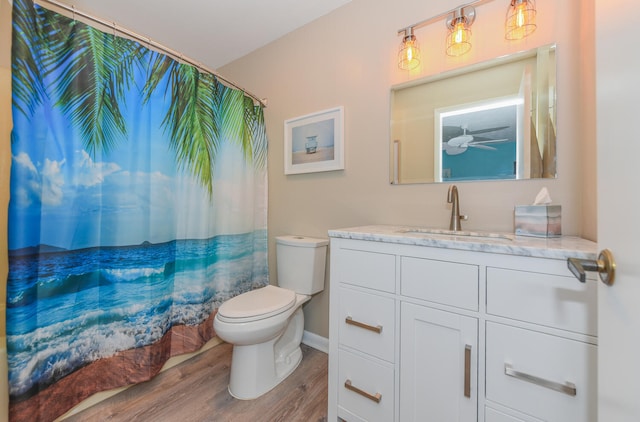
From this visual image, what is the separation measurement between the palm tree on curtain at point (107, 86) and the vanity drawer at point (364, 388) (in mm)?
1375

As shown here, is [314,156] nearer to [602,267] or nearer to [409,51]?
[409,51]

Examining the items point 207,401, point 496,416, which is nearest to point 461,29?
point 496,416

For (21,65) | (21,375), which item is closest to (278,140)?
(21,65)

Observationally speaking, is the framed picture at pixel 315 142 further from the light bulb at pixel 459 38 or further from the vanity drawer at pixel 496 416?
the vanity drawer at pixel 496 416

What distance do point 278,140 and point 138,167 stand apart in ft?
3.33

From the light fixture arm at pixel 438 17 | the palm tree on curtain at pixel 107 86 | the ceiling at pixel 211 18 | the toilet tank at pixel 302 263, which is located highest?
the ceiling at pixel 211 18

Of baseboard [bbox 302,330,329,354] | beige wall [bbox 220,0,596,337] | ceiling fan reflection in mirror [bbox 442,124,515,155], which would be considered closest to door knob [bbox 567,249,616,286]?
beige wall [bbox 220,0,596,337]

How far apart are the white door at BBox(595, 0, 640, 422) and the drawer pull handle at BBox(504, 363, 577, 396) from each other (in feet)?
0.72

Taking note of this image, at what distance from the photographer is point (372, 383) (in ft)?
3.71

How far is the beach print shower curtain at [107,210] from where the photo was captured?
110cm

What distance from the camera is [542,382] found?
786mm

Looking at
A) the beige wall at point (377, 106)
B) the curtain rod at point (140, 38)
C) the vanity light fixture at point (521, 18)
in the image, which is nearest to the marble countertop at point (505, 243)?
the beige wall at point (377, 106)

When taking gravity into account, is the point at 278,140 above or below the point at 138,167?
above

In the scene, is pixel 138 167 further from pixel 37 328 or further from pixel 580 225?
pixel 580 225
